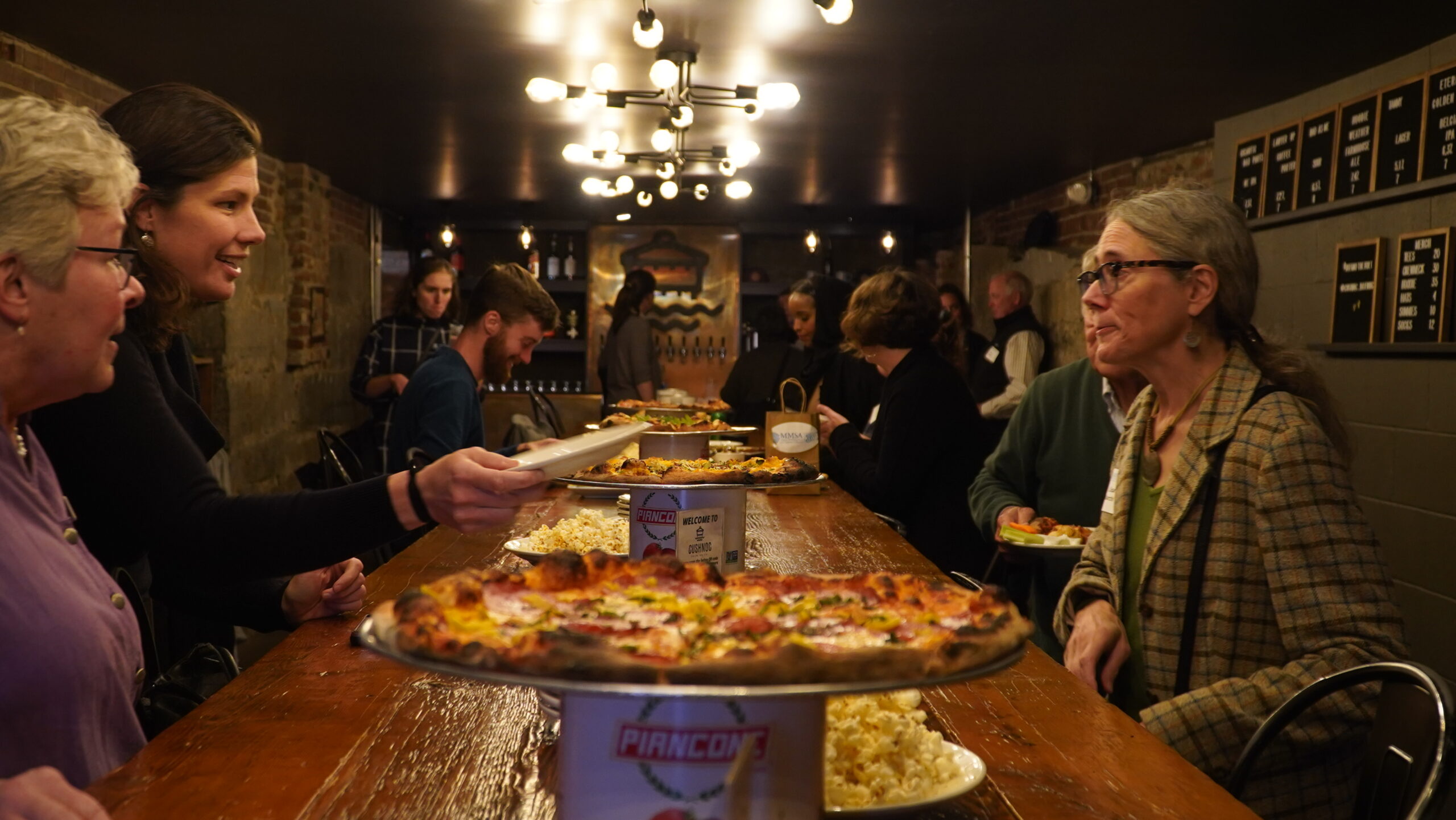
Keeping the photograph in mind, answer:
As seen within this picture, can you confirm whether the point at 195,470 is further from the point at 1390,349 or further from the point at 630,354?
the point at 630,354

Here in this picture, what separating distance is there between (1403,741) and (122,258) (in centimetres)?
160

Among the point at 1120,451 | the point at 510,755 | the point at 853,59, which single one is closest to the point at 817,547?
the point at 1120,451

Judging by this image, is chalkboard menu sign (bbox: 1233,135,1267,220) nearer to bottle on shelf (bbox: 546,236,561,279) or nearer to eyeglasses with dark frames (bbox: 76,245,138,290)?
eyeglasses with dark frames (bbox: 76,245,138,290)

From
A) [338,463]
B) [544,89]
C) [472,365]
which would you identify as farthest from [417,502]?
[544,89]

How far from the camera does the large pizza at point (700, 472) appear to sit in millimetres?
1933

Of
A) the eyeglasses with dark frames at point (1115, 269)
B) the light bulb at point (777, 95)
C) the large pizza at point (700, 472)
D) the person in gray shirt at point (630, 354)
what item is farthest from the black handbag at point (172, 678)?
the person in gray shirt at point (630, 354)

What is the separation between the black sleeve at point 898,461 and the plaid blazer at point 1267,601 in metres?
1.72

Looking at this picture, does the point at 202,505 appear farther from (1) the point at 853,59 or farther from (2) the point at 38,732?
(1) the point at 853,59

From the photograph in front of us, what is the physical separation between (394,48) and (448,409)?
200 centimetres

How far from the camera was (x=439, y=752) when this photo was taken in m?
1.23

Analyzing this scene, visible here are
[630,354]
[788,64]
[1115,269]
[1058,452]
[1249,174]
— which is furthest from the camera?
[630,354]

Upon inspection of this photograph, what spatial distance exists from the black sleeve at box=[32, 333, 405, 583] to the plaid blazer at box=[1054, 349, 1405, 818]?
3.77 ft

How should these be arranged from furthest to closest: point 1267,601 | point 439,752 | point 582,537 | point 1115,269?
point 582,537 → point 1115,269 → point 1267,601 → point 439,752

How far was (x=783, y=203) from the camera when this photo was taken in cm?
998
